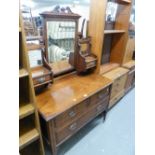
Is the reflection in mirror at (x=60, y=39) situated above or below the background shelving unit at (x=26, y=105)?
above

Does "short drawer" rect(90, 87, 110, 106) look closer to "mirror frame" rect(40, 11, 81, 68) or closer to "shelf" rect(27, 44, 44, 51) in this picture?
"mirror frame" rect(40, 11, 81, 68)

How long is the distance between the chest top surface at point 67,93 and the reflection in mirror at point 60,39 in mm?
303

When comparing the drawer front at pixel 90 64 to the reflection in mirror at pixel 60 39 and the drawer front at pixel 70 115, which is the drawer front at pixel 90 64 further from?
the drawer front at pixel 70 115

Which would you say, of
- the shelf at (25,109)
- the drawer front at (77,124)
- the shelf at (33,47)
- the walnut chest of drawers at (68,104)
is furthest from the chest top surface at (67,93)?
the shelf at (33,47)

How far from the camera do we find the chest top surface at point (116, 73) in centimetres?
203

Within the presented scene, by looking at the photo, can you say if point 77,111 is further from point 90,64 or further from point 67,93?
point 90,64

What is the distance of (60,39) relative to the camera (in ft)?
4.95

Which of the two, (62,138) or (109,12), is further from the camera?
(109,12)

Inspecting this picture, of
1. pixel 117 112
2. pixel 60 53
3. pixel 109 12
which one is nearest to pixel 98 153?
pixel 117 112

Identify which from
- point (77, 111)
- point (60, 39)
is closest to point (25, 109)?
point (77, 111)
